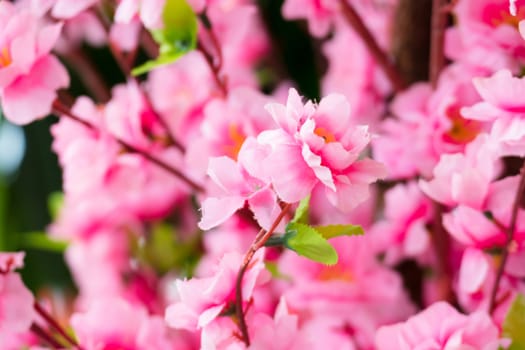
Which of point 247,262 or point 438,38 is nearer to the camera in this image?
point 247,262

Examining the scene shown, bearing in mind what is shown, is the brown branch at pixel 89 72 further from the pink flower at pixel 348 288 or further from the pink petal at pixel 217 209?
the pink petal at pixel 217 209

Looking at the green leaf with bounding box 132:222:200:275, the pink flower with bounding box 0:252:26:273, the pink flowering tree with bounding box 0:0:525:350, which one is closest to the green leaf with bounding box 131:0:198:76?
the pink flowering tree with bounding box 0:0:525:350

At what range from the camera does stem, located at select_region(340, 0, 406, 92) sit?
533 mm

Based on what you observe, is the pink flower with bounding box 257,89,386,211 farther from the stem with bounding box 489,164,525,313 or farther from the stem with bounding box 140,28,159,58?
the stem with bounding box 140,28,159,58

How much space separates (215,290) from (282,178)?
0.06m

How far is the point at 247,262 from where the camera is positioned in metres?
0.37

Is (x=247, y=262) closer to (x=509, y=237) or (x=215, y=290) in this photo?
(x=215, y=290)

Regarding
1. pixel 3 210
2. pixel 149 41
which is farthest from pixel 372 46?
pixel 3 210

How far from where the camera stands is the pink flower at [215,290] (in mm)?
373

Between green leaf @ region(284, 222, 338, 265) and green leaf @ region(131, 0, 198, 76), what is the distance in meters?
0.15

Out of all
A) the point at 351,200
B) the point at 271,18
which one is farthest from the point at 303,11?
the point at 271,18

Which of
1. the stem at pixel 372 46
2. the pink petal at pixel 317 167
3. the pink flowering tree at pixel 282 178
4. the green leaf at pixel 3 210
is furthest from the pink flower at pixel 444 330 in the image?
the green leaf at pixel 3 210

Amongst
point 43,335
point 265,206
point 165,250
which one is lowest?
point 165,250

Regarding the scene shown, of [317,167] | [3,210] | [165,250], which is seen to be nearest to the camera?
[317,167]
